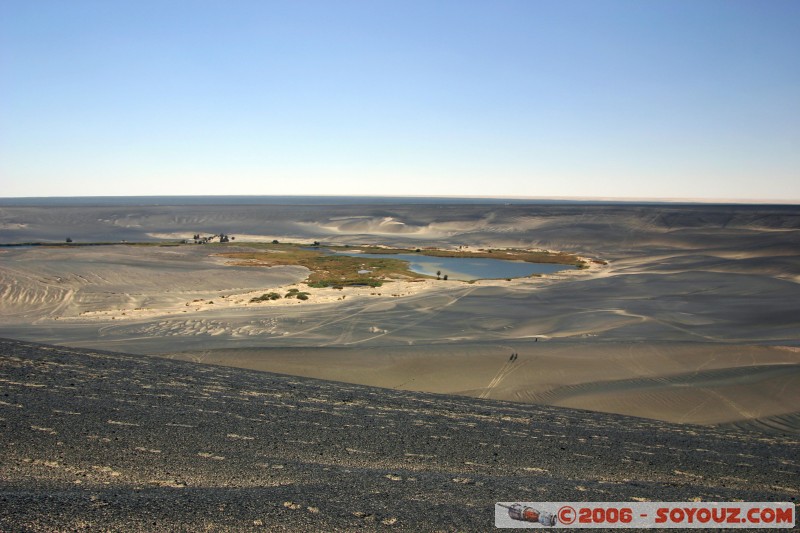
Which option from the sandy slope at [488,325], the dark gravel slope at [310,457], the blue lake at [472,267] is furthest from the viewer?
the blue lake at [472,267]

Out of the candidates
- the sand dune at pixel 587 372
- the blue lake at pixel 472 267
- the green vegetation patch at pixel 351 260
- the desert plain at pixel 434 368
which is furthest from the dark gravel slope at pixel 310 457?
the blue lake at pixel 472 267

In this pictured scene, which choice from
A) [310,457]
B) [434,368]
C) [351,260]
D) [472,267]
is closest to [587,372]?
[434,368]

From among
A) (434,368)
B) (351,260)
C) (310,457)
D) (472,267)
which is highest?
(351,260)

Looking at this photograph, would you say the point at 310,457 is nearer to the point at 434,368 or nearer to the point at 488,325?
the point at 434,368

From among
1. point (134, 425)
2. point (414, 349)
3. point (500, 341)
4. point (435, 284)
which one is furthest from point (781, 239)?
point (134, 425)

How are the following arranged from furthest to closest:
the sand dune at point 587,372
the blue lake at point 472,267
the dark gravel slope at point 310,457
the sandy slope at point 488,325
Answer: the blue lake at point 472,267 → the sandy slope at point 488,325 → the sand dune at point 587,372 → the dark gravel slope at point 310,457

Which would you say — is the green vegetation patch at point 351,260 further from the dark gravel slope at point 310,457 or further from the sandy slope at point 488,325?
the dark gravel slope at point 310,457
